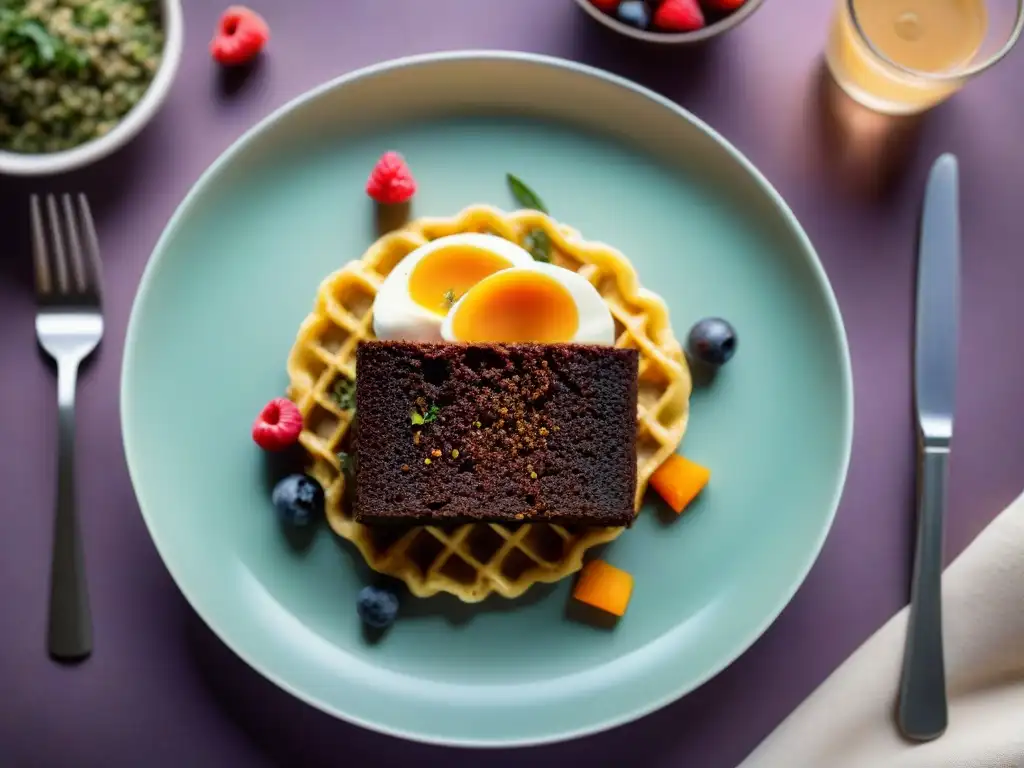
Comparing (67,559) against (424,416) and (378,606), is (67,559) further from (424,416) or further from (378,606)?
(424,416)

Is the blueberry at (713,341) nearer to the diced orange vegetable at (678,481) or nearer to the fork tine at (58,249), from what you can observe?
the diced orange vegetable at (678,481)

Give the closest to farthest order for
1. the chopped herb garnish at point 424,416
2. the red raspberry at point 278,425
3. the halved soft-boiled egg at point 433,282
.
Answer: the chopped herb garnish at point 424,416
the halved soft-boiled egg at point 433,282
the red raspberry at point 278,425

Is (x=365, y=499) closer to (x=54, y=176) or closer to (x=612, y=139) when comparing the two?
(x=612, y=139)

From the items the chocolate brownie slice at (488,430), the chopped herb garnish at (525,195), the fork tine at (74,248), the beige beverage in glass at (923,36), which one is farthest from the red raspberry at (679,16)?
the fork tine at (74,248)

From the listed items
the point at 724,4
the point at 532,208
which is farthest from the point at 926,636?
the point at 724,4

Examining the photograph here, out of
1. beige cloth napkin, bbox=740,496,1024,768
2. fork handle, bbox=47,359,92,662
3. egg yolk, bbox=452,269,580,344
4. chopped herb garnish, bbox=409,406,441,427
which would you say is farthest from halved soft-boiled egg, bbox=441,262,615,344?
beige cloth napkin, bbox=740,496,1024,768

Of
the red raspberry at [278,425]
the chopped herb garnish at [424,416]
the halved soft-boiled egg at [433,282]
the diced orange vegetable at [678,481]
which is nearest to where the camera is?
the chopped herb garnish at [424,416]

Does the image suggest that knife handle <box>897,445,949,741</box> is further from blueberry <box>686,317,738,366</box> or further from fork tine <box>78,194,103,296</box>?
fork tine <box>78,194,103,296</box>
